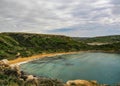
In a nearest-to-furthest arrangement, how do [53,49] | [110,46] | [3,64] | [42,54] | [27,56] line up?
[3,64] < [27,56] < [42,54] < [53,49] < [110,46]

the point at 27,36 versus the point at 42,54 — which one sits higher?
the point at 27,36

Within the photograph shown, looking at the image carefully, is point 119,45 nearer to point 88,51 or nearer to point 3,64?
point 88,51

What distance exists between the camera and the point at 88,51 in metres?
119

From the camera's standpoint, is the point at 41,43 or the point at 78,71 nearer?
the point at 78,71

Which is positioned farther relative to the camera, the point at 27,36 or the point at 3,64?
the point at 27,36

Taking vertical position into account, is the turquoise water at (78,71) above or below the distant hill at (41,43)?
below

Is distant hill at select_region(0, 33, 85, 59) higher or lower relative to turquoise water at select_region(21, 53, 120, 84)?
higher

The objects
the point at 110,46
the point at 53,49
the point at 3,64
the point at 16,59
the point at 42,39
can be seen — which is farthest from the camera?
the point at 42,39

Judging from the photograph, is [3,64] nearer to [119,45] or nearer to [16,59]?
[16,59]

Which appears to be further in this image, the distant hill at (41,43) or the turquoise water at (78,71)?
the distant hill at (41,43)

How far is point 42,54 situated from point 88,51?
30825mm

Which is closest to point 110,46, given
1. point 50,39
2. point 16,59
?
point 50,39

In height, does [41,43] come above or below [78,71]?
above

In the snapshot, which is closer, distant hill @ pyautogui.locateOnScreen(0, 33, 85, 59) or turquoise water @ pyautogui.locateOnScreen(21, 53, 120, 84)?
turquoise water @ pyautogui.locateOnScreen(21, 53, 120, 84)
